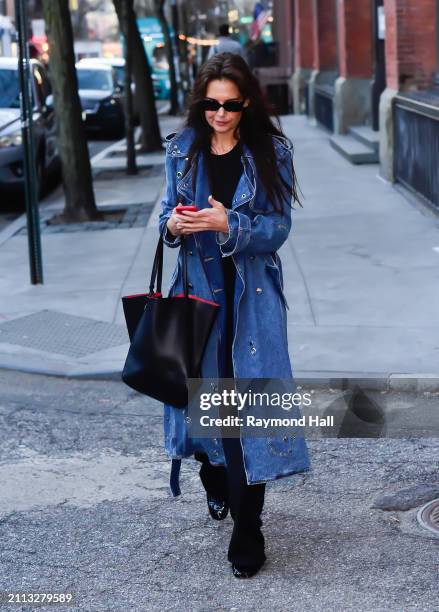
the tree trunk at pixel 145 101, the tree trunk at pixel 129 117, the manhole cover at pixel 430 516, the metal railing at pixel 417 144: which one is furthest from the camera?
the tree trunk at pixel 145 101

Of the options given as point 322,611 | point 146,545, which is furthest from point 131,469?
point 322,611

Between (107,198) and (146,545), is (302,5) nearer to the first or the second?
(107,198)

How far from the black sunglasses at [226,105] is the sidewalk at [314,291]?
3.15 meters

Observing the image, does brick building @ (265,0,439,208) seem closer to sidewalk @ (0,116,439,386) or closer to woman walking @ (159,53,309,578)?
sidewalk @ (0,116,439,386)

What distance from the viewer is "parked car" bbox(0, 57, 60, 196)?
16.5 metres

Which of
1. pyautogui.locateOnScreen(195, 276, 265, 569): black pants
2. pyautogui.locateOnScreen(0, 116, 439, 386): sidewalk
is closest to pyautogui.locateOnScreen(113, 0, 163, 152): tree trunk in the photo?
pyautogui.locateOnScreen(0, 116, 439, 386): sidewalk

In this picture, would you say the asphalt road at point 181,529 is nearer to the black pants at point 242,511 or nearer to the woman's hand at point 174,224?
the black pants at point 242,511

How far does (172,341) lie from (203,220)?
456 mm

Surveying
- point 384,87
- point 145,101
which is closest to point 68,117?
point 384,87

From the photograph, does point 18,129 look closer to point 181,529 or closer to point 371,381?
point 371,381

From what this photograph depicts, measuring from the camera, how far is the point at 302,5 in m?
32.9

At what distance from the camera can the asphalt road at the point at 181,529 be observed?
4527mm

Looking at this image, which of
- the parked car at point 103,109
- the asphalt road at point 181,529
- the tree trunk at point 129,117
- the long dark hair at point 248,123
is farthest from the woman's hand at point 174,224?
the parked car at point 103,109

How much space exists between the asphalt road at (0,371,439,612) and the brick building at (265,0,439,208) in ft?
24.0
